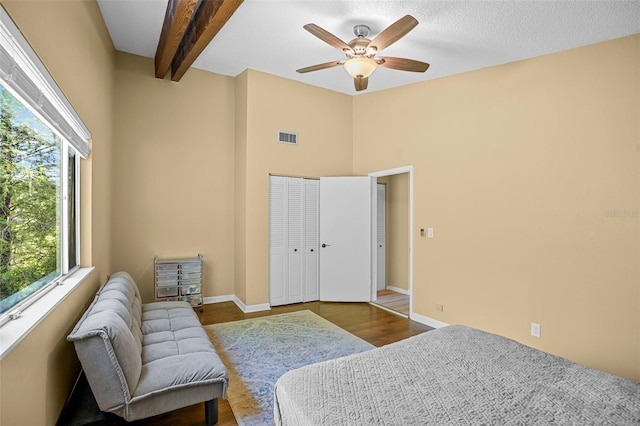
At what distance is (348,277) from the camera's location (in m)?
5.02

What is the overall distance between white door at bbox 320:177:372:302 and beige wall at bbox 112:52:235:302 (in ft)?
4.71

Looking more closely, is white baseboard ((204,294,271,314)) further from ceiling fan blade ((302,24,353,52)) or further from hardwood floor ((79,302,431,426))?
ceiling fan blade ((302,24,353,52))

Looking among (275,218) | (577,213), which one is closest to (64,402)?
(275,218)

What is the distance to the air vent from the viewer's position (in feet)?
15.6

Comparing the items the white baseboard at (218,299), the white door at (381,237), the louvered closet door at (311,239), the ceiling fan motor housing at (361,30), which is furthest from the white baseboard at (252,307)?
the ceiling fan motor housing at (361,30)

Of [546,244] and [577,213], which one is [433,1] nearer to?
[577,213]

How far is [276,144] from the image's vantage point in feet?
15.5

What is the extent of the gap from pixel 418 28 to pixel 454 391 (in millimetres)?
2988

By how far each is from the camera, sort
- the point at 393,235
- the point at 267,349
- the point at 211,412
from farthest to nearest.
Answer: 1. the point at 393,235
2. the point at 267,349
3. the point at 211,412

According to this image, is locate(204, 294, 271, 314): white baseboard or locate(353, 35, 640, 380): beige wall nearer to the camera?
locate(353, 35, 640, 380): beige wall

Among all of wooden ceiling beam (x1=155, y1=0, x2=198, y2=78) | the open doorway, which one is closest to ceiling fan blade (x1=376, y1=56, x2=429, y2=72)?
wooden ceiling beam (x1=155, y1=0, x2=198, y2=78)

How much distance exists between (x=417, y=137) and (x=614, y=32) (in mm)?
2025

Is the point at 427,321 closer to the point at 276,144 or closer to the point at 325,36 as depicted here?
the point at 276,144

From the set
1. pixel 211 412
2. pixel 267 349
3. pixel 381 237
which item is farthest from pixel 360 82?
pixel 381 237
